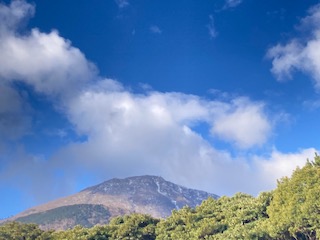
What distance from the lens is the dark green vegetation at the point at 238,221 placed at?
5409cm

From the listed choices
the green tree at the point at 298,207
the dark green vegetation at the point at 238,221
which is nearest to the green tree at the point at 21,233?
the dark green vegetation at the point at 238,221

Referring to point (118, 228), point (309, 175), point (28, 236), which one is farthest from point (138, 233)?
point (309, 175)

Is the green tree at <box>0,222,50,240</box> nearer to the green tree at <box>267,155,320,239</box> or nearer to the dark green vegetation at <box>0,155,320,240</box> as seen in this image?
the dark green vegetation at <box>0,155,320,240</box>

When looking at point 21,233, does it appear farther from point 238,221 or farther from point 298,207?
point 298,207

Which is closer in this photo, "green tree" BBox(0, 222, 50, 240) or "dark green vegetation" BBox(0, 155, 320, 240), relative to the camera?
"dark green vegetation" BBox(0, 155, 320, 240)

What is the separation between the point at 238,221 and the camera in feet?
210

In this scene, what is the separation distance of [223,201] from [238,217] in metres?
10.7

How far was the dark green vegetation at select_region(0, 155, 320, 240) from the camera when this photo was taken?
54094mm

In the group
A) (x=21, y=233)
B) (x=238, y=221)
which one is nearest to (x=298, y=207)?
(x=238, y=221)

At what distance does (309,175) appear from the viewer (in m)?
55.8

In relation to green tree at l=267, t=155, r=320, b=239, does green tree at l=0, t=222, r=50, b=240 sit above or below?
above

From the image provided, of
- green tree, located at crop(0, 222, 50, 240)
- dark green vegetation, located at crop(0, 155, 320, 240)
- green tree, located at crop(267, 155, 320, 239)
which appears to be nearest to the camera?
green tree, located at crop(267, 155, 320, 239)

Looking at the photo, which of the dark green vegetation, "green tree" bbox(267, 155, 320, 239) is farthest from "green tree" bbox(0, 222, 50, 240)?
"green tree" bbox(267, 155, 320, 239)

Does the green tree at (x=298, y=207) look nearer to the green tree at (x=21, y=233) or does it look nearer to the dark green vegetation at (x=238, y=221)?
the dark green vegetation at (x=238, y=221)
